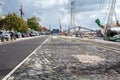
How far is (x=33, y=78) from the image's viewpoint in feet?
43.4

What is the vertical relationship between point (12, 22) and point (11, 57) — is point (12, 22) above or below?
above

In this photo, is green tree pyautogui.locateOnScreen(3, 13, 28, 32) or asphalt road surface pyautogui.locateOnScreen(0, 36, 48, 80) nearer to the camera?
asphalt road surface pyautogui.locateOnScreen(0, 36, 48, 80)

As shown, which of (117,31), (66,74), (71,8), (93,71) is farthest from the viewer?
(71,8)

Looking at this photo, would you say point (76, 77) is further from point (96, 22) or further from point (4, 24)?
point (4, 24)

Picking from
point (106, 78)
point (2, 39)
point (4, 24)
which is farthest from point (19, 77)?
point (4, 24)

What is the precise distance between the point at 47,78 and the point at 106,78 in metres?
2.11

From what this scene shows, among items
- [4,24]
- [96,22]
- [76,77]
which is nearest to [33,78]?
[76,77]

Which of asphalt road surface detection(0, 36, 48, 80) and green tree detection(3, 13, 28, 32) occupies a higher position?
green tree detection(3, 13, 28, 32)

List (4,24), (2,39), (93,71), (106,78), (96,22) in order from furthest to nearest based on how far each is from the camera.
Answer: (4,24), (96,22), (2,39), (93,71), (106,78)

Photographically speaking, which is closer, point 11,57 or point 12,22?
point 11,57

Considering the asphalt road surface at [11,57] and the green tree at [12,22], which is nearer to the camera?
the asphalt road surface at [11,57]

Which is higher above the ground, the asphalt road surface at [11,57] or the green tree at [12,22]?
the green tree at [12,22]

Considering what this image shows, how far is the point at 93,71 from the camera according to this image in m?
15.2

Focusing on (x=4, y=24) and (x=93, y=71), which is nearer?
(x=93, y=71)
